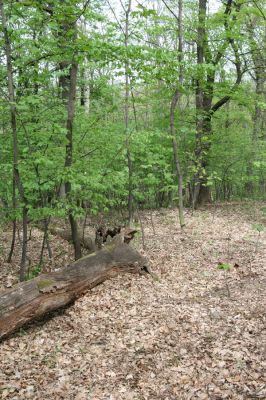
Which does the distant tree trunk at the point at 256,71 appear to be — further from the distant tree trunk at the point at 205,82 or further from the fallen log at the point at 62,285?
the fallen log at the point at 62,285

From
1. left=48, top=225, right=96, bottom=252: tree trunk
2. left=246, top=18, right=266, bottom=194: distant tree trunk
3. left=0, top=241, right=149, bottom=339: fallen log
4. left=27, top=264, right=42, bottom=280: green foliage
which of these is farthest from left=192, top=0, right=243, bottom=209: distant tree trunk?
left=27, top=264, right=42, bottom=280: green foliage

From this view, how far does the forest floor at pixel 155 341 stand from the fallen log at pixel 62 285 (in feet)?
0.87

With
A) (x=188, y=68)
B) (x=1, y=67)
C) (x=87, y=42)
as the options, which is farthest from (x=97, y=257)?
(x=188, y=68)

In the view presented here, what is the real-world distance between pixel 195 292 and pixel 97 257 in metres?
2.07

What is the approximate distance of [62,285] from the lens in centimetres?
582

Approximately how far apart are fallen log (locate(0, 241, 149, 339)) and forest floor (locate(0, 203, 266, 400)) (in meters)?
0.26

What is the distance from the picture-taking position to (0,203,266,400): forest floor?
407 cm

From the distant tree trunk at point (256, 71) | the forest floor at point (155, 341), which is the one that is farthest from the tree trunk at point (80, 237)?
the distant tree trunk at point (256, 71)

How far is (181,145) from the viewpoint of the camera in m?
15.4

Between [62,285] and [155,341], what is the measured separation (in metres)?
1.86

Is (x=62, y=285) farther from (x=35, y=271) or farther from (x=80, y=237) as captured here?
(x=80, y=237)

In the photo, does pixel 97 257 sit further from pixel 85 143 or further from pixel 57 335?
pixel 85 143

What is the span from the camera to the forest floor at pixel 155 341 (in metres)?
4.07

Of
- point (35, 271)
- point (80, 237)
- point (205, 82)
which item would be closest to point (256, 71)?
point (205, 82)
